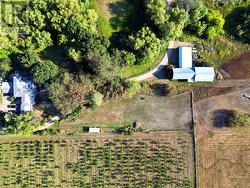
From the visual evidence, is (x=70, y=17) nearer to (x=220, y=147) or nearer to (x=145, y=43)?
(x=145, y=43)

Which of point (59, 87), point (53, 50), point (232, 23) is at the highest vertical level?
point (232, 23)

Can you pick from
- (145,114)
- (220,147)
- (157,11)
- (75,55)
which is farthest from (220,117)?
(75,55)

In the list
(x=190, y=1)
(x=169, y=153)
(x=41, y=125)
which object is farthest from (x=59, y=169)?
(x=190, y=1)

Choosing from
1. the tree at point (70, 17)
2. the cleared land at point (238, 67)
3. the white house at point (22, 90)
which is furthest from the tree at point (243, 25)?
the white house at point (22, 90)

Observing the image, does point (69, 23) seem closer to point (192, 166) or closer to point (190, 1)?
point (190, 1)

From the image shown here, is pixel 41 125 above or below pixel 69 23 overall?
below

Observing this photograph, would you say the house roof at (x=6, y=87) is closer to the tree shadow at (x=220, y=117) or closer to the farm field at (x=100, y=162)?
the farm field at (x=100, y=162)
